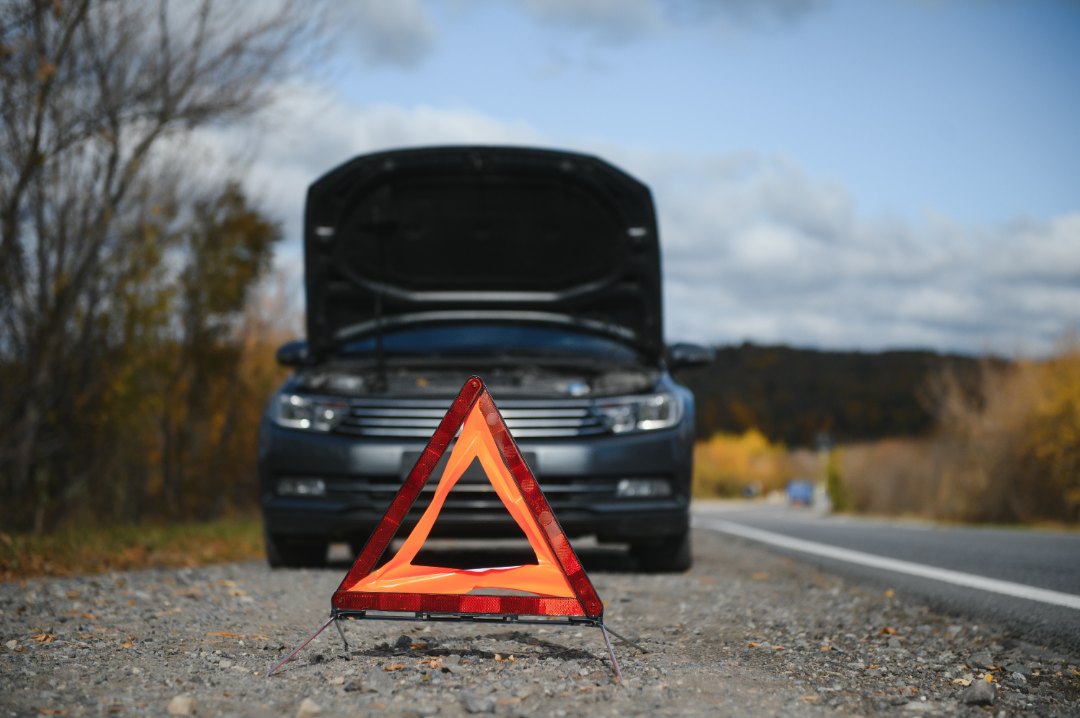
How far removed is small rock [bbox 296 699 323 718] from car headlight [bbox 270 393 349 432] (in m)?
3.24

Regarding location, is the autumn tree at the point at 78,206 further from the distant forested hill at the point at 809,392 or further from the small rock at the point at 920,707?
the distant forested hill at the point at 809,392

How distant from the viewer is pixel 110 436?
15.9m

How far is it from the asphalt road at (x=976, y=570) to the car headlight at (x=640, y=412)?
5.58 feet

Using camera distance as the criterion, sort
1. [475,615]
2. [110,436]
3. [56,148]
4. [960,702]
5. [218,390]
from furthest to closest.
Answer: [218,390]
[110,436]
[56,148]
[475,615]
[960,702]

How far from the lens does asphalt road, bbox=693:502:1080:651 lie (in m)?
5.07

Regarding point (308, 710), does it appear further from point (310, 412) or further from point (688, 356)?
point (688, 356)

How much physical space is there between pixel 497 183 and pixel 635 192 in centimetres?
100

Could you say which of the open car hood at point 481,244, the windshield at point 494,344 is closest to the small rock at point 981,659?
the windshield at point 494,344

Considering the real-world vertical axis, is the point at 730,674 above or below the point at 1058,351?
below

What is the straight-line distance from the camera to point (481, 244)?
24.2 feet

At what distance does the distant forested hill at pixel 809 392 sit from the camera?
98812mm

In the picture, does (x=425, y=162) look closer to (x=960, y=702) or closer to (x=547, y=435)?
(x=547, y=435)

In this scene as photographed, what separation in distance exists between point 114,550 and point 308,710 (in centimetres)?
527

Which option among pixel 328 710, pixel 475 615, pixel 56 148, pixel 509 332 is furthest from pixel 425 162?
pixel 56 148
